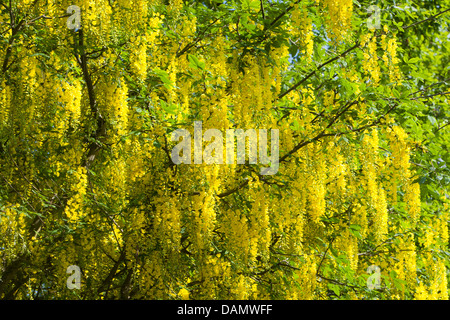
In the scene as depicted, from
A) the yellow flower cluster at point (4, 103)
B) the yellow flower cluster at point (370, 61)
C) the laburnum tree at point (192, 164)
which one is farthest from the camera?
the yellow flower cluster at point (370, 61)

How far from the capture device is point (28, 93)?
3.33 meters

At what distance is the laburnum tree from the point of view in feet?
10.3

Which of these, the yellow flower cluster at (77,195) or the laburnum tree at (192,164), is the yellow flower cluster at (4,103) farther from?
the yellow flower cluster at (77,195)

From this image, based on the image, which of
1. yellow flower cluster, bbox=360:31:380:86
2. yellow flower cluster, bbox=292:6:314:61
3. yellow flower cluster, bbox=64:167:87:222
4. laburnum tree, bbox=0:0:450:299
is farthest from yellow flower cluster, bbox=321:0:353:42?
yellow flower cluster, bbox=64:167:87:222

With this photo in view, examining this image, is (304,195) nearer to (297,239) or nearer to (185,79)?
(297,239)

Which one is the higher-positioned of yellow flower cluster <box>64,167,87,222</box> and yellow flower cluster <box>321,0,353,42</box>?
yellow flower cluster <box>321,0,353,42</box>

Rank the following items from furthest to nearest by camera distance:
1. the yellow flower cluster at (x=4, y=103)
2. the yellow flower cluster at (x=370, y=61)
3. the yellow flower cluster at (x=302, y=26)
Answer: the yellow flower cluster at (x=370, y=61) < the yellow flower cluster at (x=302, y=26) < the yellow flower cluster at (x=4, y=103)

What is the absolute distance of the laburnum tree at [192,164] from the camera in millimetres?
3152

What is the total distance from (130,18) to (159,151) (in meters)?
0.83

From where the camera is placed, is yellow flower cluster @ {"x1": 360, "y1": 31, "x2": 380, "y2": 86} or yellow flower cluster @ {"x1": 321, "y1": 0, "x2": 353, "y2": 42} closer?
yellow flower cluster @ {"x1": 321, "y1": 0, "x2": 353, "y2": 42}

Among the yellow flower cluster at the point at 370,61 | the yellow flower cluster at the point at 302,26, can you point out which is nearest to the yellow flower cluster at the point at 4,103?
the yellow flower cluster at the point at 302,26

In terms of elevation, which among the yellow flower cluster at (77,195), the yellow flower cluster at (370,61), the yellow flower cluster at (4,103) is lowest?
the yellow flower cluster at (77,195)

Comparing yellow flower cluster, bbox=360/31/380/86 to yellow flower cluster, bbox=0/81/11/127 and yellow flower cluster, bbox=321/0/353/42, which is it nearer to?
yellow flower cluster, bbox=321/0/353/42

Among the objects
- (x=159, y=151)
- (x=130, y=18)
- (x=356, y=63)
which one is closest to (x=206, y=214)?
(x=159, y=151)
